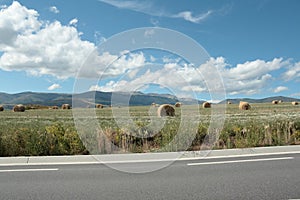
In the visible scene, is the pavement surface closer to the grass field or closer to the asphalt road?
the asphalt road

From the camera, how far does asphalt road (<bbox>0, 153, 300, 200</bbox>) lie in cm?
565

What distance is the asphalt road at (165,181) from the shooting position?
222 inches

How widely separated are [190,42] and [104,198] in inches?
149

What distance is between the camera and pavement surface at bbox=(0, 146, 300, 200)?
571 cm

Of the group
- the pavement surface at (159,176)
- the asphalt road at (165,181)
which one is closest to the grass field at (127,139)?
the pavement surface at (159,176)

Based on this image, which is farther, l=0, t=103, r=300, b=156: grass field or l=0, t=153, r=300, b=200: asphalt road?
l=0, t=103, r=300, b=156: grass field

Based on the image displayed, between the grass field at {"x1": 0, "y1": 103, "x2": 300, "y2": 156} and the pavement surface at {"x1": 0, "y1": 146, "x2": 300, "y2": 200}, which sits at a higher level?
the grass field at {"x1": 0, "y1": 103, "x2": 300, "y2": 156}

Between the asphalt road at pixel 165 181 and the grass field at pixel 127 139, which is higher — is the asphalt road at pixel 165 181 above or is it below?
below

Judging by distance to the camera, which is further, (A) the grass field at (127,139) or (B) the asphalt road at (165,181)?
(A) the grass field at (127,139)

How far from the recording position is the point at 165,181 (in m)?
6.59

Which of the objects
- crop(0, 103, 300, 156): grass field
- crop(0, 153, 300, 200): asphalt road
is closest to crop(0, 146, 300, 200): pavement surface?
crop(0, 153, 300, 200): asphalt road

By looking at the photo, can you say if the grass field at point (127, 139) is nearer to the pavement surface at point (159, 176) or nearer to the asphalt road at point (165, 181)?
the pavement surface at point (159, 176)

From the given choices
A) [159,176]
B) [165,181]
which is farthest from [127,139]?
[165,181]

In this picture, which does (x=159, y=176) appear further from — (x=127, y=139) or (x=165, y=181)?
(x=127, y=139)
